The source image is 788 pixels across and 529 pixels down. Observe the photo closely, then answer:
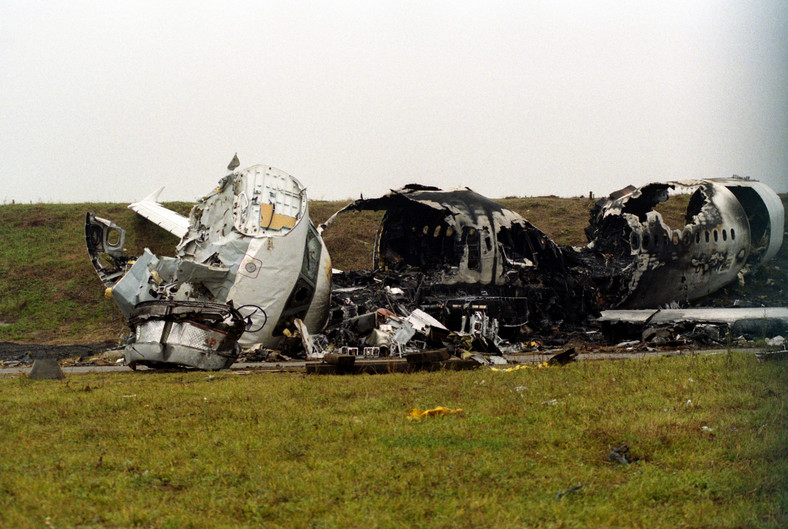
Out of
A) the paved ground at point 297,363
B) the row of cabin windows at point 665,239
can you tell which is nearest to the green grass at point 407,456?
the paved ground at point 297,363

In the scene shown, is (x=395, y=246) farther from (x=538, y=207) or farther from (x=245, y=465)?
(x=245, y=465)

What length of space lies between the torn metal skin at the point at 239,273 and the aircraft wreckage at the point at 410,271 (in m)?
0.03

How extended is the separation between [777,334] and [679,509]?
45.4 ft

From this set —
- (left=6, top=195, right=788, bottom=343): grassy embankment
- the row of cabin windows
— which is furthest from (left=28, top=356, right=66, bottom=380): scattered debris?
the row of cabin windows

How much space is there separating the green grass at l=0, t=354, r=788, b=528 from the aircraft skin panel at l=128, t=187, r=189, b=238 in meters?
19.7

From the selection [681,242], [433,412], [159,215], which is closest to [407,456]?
[433,412]

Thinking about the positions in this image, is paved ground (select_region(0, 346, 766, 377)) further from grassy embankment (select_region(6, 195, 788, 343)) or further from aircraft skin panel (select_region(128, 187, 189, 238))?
aircraft skin panel (select_region(128, 187, 189, 238))

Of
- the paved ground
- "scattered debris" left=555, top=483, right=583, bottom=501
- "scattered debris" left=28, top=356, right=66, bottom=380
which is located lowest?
the paved ground

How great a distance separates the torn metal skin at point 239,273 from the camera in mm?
13952

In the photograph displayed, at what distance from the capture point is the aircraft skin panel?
2872 cm

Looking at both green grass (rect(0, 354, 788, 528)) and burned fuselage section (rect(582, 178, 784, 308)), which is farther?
burned fuselage section (rect(582, 178, 784, 308))

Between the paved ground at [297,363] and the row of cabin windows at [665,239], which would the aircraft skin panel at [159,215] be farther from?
the row of cabin windows at [665,239]

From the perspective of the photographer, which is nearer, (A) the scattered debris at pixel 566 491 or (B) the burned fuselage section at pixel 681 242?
(A) the scattered debris at pixel 566 491

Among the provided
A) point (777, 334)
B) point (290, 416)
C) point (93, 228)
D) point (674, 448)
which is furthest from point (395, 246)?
point (674, 448)
